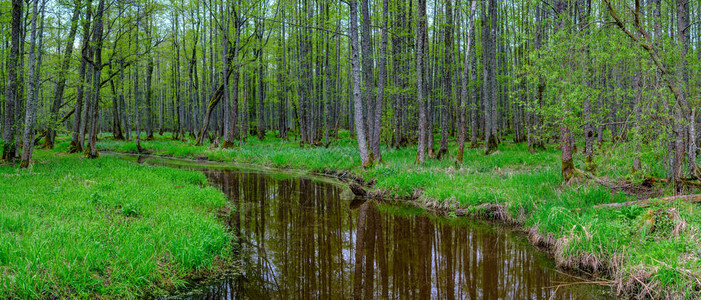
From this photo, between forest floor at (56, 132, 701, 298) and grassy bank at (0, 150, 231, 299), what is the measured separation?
5673 mm

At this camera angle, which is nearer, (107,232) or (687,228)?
(687,228)

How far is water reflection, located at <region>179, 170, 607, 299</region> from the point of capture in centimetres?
491

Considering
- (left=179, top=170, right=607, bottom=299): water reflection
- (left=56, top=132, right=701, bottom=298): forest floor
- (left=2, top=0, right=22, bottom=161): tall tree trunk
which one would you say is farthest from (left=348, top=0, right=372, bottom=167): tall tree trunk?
(left=2, top=0, right=22, bottom=161): tall tree trunk

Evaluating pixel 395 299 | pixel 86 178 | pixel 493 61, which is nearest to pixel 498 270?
pixel 395 299

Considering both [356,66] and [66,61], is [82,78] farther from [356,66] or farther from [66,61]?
[356,66]

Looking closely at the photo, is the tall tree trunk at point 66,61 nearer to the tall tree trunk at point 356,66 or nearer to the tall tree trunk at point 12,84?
the tall tree trunk at point 12,84

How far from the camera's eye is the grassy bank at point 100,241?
4.02m

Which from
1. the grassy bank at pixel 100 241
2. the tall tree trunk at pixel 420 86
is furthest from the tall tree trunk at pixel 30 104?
the tall tree trunk at pixel 420 86

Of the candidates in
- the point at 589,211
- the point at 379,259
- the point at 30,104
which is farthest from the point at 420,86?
the point at 30,104

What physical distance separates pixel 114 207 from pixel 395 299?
19.5 feet

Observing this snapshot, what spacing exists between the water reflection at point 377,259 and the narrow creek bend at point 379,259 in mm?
→ 14

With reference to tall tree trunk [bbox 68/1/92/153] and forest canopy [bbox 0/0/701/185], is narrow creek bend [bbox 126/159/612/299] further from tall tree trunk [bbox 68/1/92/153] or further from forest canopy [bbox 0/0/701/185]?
tall tree trunk [bbox 68/1/92/153]

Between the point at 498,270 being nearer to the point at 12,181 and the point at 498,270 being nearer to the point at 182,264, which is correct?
the point at 182,264

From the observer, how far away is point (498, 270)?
570 centimetres
